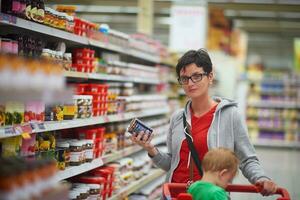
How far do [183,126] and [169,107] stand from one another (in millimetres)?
4739

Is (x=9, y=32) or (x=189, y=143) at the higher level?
(x=9, y=32)

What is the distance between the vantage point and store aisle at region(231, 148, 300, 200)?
7453mm

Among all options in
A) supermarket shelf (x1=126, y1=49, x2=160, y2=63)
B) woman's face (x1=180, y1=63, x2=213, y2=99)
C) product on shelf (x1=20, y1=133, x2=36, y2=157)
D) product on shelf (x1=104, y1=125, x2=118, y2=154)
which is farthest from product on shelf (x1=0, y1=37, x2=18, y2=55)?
supermarket shelf (x1=126, y1=49, x2=160, y2=63)

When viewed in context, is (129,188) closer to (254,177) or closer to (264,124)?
(254,177)

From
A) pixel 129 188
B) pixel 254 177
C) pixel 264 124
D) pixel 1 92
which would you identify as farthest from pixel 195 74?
pixel 264 124

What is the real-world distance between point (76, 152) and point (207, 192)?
170cm

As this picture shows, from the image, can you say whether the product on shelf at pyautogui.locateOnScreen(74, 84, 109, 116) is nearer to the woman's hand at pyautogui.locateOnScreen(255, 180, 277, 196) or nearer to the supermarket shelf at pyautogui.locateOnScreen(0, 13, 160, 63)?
the supermarket shelf at pyautogui.locateOnScreen(0, 13, 160, 63)

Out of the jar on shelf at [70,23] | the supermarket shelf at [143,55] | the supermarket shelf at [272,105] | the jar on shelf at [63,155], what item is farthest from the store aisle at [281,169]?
the jar on shelf at [70,23]

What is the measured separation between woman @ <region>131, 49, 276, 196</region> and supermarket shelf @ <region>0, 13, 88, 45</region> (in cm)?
96

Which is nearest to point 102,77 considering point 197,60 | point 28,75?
point 197,60

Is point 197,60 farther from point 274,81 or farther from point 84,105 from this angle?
point 274,81

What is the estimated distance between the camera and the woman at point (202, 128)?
340 centimetres

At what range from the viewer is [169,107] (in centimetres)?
833

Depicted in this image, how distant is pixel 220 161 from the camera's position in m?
2.84
